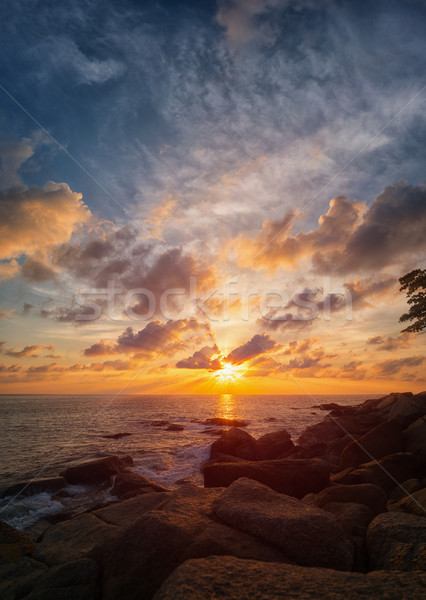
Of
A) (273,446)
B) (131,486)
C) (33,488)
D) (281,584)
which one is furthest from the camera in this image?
(273,446)

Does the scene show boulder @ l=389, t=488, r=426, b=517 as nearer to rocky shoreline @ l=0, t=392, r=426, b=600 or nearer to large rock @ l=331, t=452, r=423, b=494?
rocky shoreline @ l=0, t=392, r=426, b=600

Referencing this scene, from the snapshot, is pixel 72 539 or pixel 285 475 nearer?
pixel 72 539

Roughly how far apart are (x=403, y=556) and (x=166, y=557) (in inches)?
160

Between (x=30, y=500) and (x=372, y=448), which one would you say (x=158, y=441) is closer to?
→ (x=30, y=500)

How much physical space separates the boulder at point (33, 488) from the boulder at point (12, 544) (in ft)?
33.3

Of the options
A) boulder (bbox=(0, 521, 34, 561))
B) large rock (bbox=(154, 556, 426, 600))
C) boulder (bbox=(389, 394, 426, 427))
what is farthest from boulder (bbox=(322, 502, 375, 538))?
boulder (bbox=(389, 394, 426, 427))

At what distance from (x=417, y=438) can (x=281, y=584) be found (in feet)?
52.4

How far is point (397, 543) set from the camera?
5219 millimetres

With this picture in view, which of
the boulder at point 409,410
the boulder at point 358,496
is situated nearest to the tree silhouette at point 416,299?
the boulder at point 409,410

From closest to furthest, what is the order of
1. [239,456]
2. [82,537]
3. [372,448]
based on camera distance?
1. [82,537]
2. [372,448]
3. [239,456]

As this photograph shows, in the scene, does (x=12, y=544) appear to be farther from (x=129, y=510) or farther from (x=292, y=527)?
(x=292, y=527)

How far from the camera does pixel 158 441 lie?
35.7 m

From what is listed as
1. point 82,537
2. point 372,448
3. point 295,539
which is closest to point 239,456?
point 372,448

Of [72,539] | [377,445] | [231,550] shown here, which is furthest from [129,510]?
[377,445]
